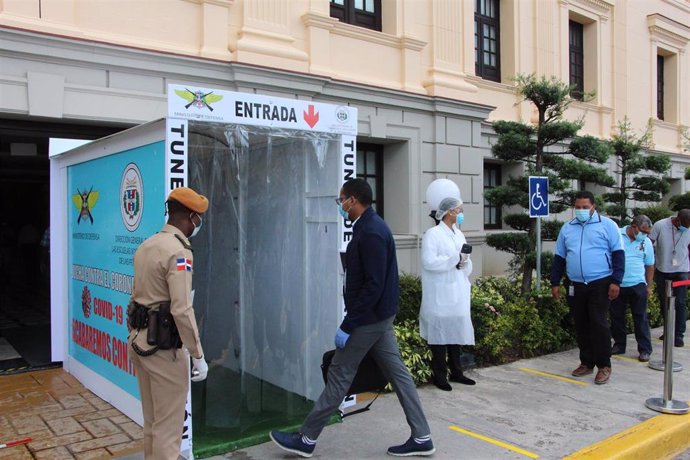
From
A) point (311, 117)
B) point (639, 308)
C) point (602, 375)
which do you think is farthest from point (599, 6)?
point (311, 117)

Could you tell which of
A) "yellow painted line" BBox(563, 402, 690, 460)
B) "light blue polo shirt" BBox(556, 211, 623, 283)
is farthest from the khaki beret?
"light blue polo shirt" BBox(556, 211, 623, 283)

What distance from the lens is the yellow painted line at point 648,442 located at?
179 inches

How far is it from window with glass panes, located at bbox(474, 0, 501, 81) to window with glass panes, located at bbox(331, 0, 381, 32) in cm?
317

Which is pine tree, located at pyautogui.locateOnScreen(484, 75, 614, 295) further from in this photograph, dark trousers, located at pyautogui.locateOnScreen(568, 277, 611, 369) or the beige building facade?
the beige building facade

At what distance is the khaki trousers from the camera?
350 centimetres

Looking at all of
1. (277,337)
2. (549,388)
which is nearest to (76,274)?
(277,337)

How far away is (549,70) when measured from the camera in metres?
15.3

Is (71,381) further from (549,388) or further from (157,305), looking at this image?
(549,388)

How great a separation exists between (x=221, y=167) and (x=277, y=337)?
1.76m

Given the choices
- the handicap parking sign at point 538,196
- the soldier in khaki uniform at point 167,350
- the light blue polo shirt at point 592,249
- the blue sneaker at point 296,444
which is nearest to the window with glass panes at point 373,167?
the handicap parking sign at point 538,196

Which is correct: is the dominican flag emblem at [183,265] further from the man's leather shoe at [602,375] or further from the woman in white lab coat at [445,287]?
the man's leather shoe at [602,375]

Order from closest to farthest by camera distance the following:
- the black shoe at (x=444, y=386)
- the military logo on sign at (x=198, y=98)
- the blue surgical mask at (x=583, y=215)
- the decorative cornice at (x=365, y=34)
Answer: the military logo on sign at (x=198, y=98) < the black shoe at (x=444, y=386) < the blue surgical mask at (x=583, y=215) < the decorative cornice at (x=365, y=34)

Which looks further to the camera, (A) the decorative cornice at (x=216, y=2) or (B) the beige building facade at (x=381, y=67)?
(A) the decorative cornice at (x=216, y=2)

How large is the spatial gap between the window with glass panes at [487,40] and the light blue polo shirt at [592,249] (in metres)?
8.54
